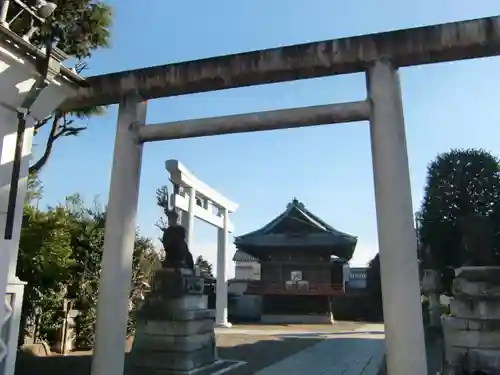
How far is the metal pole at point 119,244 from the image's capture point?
4703mm

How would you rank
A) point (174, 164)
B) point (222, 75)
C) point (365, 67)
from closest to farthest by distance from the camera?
point (365, 67), point (222, 75), point (174, 164)

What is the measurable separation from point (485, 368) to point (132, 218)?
5.58m

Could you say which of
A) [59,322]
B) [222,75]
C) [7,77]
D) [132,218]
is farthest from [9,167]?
[59,322]

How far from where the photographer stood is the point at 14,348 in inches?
157

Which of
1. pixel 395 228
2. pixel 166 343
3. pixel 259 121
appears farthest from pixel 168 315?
pixel 395 228

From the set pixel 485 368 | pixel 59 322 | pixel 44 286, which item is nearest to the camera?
pixel 485 368

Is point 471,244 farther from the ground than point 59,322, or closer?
farther from the ground

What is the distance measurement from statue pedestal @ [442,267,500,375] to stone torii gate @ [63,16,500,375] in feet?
11.1

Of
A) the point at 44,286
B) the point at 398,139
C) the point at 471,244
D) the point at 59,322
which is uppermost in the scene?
the point at 398,139

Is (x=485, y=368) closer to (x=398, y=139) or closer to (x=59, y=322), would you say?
(x=398, y=139)

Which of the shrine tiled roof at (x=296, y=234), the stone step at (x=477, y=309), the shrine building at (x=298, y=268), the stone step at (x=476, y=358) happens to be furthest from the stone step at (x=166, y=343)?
the shrine tiled roof at (x=296, y=234)

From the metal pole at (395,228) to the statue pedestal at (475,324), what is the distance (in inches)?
134

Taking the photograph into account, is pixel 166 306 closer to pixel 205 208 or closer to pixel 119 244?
pixel 119 244

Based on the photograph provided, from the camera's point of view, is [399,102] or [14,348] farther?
[399,102]
